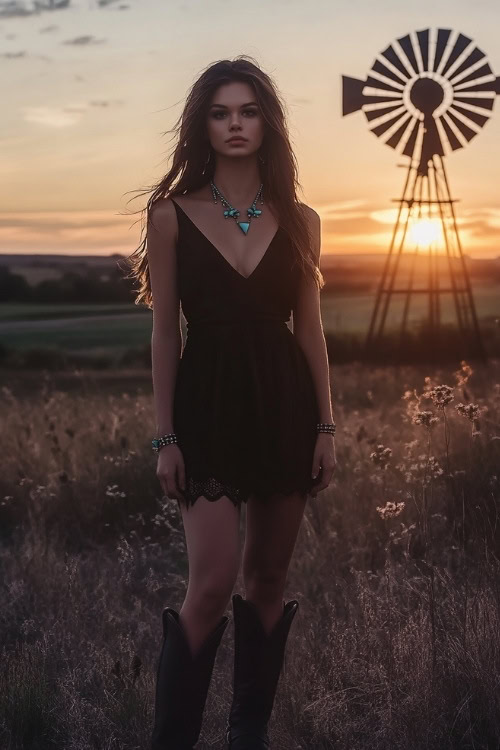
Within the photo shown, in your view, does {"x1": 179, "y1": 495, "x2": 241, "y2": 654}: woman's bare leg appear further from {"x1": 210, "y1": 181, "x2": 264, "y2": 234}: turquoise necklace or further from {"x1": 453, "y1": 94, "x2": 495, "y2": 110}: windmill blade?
{"x1": 453, "y1": 94, "x2": 495, "y2": 110}: windmill blade

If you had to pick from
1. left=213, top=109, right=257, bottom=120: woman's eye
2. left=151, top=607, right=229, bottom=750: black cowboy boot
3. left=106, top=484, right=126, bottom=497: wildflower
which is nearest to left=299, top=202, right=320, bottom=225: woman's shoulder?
left=213, top=109, right=257, bottom=120: woman's eye

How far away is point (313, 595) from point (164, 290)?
221 centimetres

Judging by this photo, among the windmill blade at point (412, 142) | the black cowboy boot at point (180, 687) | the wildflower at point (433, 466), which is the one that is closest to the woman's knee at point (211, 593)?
the black cowboy boot at point (180, 687)

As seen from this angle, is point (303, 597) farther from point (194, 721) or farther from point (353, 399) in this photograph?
point (353, 399)

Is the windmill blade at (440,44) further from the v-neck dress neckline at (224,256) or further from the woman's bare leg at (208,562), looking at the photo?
the woman's bare leg at (208,562)

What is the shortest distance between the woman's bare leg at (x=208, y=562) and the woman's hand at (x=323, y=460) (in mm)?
350

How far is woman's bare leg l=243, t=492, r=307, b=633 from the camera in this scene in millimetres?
3504

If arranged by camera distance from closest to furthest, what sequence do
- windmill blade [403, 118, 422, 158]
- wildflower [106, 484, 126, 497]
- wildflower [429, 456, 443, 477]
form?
wildflower [429, 456, 443, 477]
wildflower [106, 484, 126, 497]
windmill blade [403, 118, 422, 158]

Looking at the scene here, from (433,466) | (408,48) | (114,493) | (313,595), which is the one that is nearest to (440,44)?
(408,48)

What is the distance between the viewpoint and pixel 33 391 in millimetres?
13070

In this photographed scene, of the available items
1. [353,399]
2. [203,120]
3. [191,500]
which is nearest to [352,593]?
[191,500]

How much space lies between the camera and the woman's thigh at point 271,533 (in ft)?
11.5

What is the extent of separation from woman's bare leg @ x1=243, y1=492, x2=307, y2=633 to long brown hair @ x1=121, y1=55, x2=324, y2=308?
80 cm

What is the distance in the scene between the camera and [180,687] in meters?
3.32
